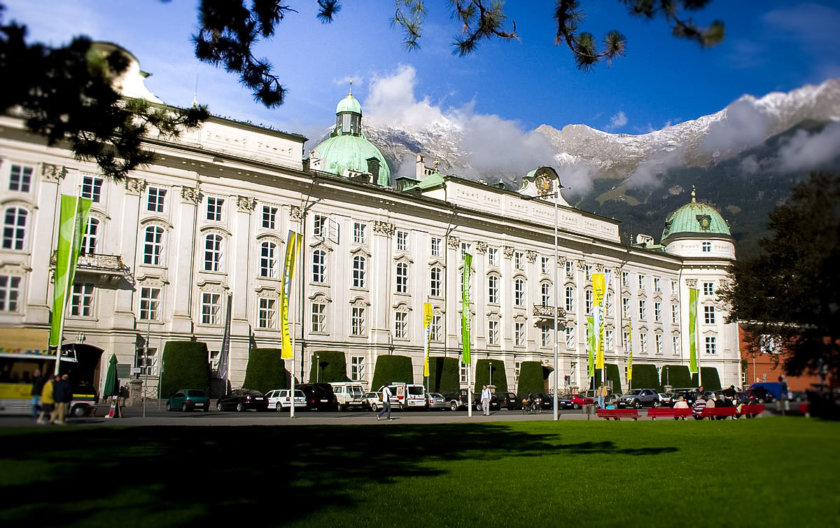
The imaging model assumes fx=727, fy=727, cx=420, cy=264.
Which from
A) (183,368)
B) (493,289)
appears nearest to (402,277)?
(493,289)

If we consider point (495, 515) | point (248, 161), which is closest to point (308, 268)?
point (248, 161)

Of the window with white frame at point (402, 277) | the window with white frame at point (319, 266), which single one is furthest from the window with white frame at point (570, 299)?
the window with white frame at point (319, 266)

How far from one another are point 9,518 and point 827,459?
5.04 m

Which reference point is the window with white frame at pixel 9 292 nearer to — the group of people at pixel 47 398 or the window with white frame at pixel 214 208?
the group of people at pixel 47 398

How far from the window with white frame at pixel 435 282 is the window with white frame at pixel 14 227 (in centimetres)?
5940

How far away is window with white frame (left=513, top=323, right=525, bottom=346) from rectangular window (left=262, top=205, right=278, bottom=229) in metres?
27.3

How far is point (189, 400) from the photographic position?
42.6 meters

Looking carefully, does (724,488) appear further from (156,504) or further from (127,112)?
(127,112)

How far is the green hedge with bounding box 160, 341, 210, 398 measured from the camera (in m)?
46.5

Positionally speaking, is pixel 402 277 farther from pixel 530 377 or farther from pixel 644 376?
pixel 644 376

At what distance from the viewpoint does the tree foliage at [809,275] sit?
157 inches

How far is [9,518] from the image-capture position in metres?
4.76

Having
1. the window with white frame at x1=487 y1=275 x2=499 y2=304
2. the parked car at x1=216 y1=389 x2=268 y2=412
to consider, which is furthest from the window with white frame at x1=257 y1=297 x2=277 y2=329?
the window with white frame at x1=487 y1=275 x2=499 y2=304

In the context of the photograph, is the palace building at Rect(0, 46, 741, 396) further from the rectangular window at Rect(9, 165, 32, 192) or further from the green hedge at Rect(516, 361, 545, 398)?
the rectangular window at Rect(9, 165, 32, 192)
